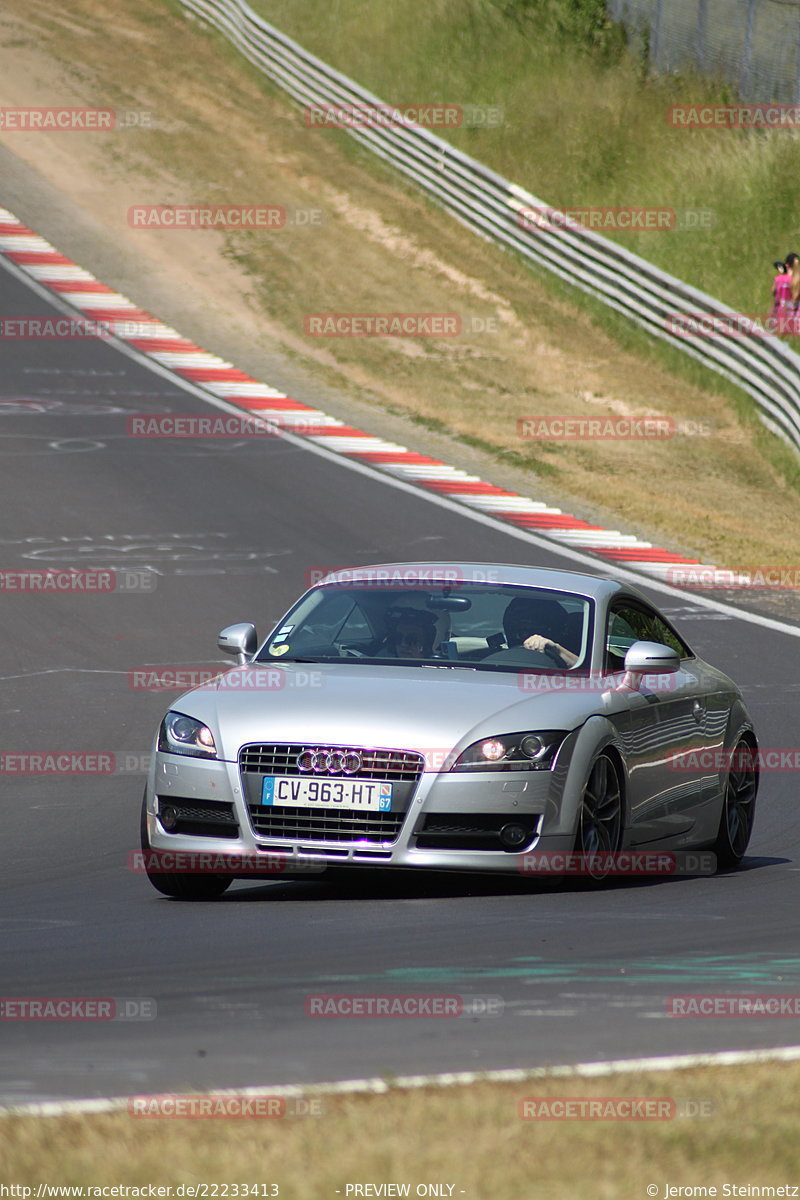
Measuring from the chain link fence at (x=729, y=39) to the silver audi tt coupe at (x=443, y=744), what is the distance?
28.2 m

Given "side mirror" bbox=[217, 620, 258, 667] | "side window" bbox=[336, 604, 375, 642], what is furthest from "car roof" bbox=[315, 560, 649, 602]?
"side mirror" bbox=[217, 620, 258, 667]

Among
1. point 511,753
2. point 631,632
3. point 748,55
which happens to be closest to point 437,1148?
point 511,753

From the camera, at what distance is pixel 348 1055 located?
5582mm

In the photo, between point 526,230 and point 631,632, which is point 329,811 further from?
point 526,230

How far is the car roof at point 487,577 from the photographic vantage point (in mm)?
10086

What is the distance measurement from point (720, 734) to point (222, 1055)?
5500mm

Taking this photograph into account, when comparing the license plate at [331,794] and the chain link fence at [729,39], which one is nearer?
the license plate at [331,794]

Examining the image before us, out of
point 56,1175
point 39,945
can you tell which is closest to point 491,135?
point 39,945

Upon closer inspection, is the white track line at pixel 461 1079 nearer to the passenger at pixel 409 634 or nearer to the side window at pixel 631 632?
the passenger at pixel 409 634

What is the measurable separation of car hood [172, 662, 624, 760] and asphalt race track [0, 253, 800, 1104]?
0.75 metres

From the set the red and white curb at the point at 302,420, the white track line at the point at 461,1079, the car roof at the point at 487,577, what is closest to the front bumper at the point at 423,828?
the car roof at the point at 487,577

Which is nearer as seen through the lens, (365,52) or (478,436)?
(478,436)

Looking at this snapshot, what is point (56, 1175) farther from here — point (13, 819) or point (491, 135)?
point (491, 135)

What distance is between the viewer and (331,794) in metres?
8.58
